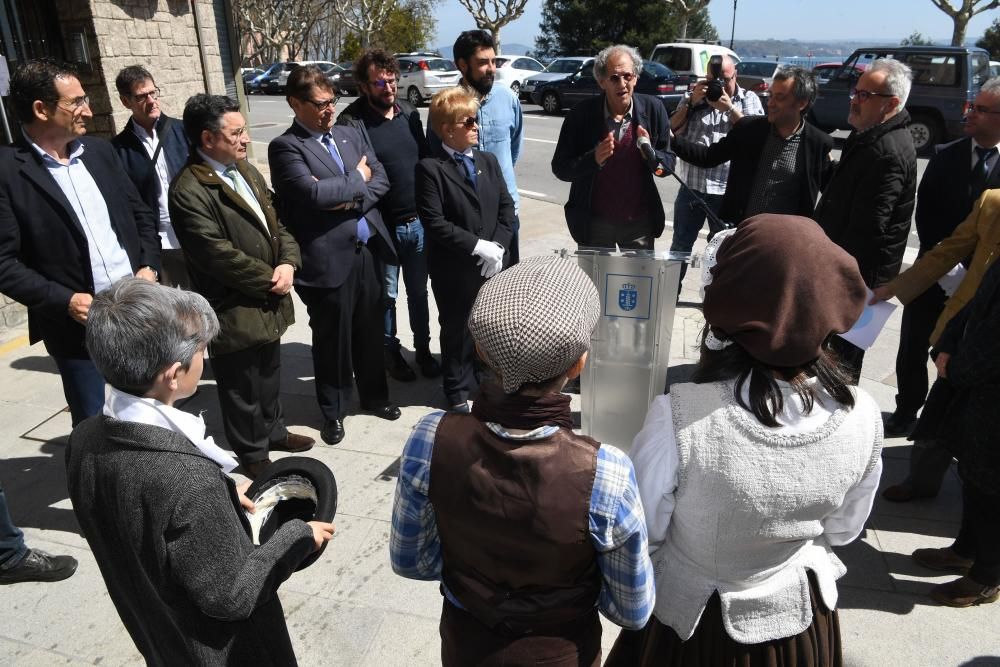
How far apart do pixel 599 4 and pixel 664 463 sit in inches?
1457

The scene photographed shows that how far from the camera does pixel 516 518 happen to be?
1.33 m

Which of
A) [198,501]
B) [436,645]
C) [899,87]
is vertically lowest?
[436,645]

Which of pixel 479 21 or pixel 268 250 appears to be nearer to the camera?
pixel 268 250

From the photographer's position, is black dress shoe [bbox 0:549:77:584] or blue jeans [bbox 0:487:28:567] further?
black dress shoe [bbox 0:549:77:584]

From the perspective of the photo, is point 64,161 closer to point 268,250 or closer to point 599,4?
point 268,250

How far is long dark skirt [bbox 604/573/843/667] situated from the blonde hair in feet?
8.80

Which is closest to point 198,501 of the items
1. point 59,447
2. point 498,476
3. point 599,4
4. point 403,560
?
point 403,560

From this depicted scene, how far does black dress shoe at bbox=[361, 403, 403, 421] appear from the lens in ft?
13.8

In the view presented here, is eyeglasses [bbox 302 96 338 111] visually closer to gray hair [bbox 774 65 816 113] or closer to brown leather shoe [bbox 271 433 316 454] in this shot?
brown leather shoe [bbox 271 433 316 454]

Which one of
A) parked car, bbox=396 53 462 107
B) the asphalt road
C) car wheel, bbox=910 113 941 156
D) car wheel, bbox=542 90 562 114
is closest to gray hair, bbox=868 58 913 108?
the asphalt road

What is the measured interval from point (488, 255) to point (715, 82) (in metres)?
2.39

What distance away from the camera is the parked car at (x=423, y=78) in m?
22.2

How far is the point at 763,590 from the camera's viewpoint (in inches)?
63.0

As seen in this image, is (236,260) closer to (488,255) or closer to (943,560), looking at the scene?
(488,255)
